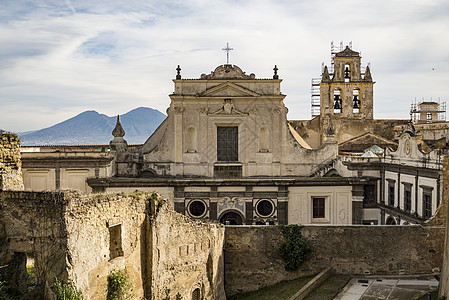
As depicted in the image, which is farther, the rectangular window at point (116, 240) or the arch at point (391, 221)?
the arch at point (391, 221)

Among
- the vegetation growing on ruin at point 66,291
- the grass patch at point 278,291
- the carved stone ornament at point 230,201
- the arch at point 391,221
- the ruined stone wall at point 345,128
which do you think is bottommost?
the grass patch at point 278,291

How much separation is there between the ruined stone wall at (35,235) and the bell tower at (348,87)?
33.5m

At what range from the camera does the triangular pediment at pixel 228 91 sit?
103 ft

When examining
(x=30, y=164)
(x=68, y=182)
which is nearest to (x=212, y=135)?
(x=68, y=182)

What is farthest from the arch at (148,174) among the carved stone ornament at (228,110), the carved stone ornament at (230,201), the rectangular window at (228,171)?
the carved stone ornament at (228,110)

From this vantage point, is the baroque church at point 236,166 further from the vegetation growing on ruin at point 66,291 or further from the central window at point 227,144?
the vegetation growing on ruin at point 66,291

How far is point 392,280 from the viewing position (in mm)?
21828

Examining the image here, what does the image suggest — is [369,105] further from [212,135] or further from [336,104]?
[212,135]

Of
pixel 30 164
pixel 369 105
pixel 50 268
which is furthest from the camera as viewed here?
pixel 369 105

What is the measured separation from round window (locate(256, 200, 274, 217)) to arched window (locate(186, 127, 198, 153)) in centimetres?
609

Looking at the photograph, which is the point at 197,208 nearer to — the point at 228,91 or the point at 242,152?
the point at 242,152

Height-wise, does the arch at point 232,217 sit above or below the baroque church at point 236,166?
A: below

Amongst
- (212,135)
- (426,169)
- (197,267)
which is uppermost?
(212,135)

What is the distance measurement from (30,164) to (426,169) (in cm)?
2509
